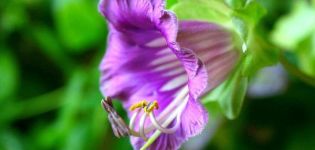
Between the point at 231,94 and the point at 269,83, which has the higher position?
the point at 231,94

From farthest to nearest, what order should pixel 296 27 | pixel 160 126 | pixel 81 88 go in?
pixel 81 88 → pixel 296 27 → pixel 160 126

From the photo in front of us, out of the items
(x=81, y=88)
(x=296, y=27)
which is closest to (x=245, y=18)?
(x=296, y=27)

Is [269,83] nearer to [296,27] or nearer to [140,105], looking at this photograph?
[296,27]

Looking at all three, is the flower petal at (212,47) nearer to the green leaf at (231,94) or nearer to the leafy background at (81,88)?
the green leaf at (231,94)

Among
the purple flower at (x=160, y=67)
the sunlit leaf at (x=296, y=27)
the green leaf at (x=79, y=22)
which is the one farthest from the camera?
the green leaf at (x=79, y=22)

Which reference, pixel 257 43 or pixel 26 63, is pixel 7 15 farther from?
pixel 257 43

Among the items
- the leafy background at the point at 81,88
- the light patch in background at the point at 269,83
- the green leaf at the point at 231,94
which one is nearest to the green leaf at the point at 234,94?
the green leaf at the point at 231,94

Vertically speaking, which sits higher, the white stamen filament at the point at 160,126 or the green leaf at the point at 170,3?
the green leaf at the point at 170,3

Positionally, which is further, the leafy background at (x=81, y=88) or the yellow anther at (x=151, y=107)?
the leafy background at (x=81, y=88)
